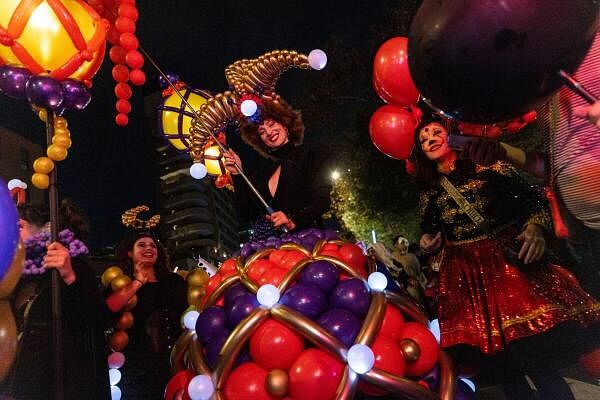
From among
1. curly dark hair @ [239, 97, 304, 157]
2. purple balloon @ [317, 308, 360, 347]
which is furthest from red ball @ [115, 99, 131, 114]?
purple balloon @ [317, 308, 360, 347]

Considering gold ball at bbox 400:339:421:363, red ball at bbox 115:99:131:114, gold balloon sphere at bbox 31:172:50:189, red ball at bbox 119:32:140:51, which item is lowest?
gold ball at bbox 400:339:421:363

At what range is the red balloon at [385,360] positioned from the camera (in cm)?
209

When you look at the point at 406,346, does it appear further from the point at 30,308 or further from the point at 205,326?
the point at 30,308

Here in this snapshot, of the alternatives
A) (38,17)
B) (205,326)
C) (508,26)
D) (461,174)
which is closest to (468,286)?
(461,174)

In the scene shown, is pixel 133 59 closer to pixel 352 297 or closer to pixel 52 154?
pixel 52 154

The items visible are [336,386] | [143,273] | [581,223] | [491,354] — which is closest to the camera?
[336,386]

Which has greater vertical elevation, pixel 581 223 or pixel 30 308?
pixel 581 223

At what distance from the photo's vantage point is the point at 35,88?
287 centimetres

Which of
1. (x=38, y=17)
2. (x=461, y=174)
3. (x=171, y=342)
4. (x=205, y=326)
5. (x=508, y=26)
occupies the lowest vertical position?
(x=171, y=342)

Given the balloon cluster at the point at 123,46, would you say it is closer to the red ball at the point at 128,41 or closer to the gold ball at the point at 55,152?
the red ball at the point at 128,41

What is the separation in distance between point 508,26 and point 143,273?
3.62 metres

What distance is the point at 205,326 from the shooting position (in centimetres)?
233

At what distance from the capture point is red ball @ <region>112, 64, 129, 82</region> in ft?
13.8

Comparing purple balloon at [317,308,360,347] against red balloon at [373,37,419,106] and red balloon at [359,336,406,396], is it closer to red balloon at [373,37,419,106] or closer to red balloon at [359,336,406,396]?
red balloon at [359,336,406,396]
